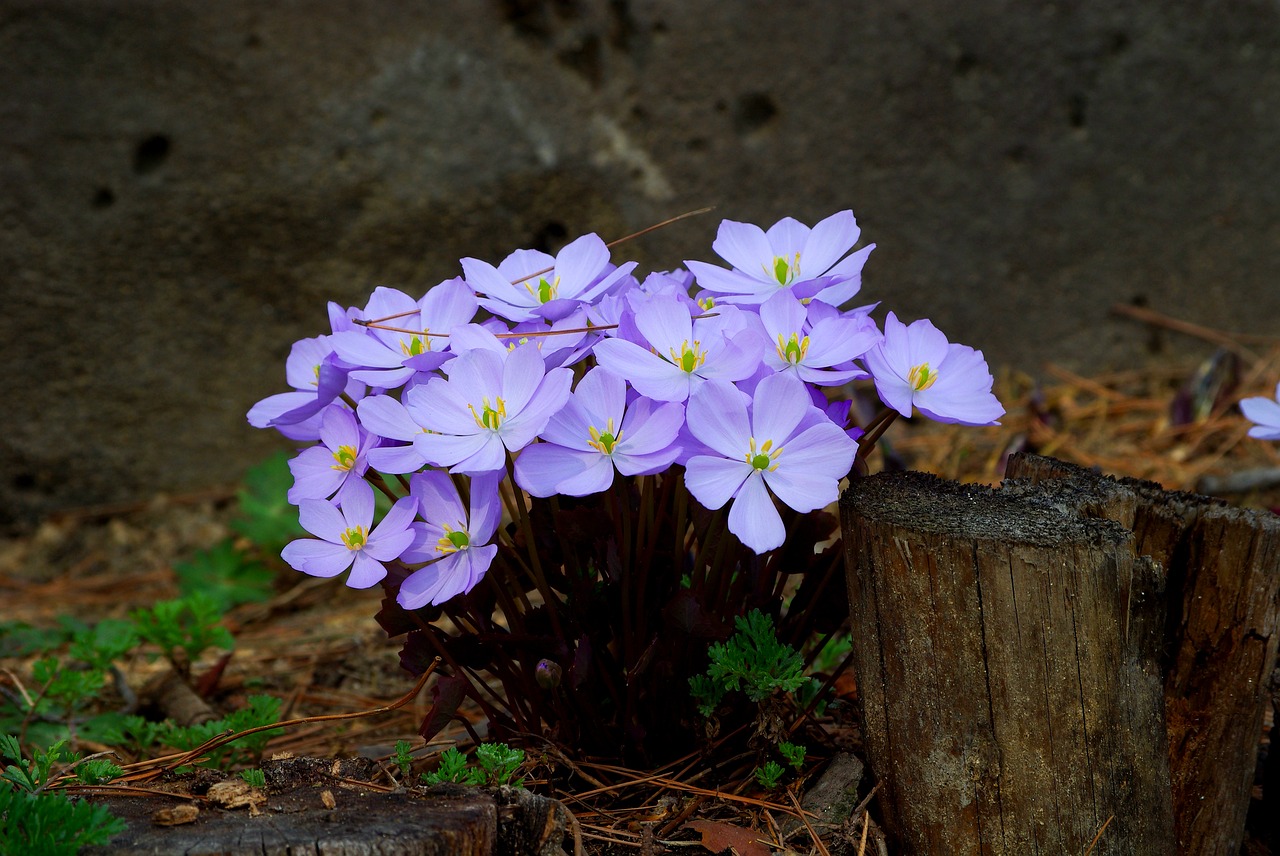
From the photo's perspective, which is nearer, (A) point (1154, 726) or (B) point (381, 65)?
(A) point (1154, 726)

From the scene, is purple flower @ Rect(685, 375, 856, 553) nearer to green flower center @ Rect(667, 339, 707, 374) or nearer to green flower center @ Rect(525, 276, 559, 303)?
green flower center @ Rect(667, 339, 707, 374)

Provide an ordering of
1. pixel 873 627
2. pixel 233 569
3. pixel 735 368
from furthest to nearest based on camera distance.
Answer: pixel 233 569
pixel 873 627
pixel 735 368

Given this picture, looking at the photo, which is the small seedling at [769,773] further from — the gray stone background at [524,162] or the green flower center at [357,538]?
the gray stone background at [524,162]

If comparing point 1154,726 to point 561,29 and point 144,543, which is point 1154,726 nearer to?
point 561,29

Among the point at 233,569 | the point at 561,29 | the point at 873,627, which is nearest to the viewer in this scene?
the point at 873,627

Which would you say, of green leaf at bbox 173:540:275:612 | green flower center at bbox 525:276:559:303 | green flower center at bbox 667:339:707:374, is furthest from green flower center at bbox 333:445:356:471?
green leaf at bbox 173:540:275:612

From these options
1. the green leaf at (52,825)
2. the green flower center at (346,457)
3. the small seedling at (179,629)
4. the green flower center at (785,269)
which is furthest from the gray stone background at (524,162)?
the green leaf at (52,825)

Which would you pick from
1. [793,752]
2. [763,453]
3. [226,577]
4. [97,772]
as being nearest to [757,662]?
[793,752]

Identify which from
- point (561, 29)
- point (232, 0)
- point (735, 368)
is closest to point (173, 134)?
point (232, 0)
